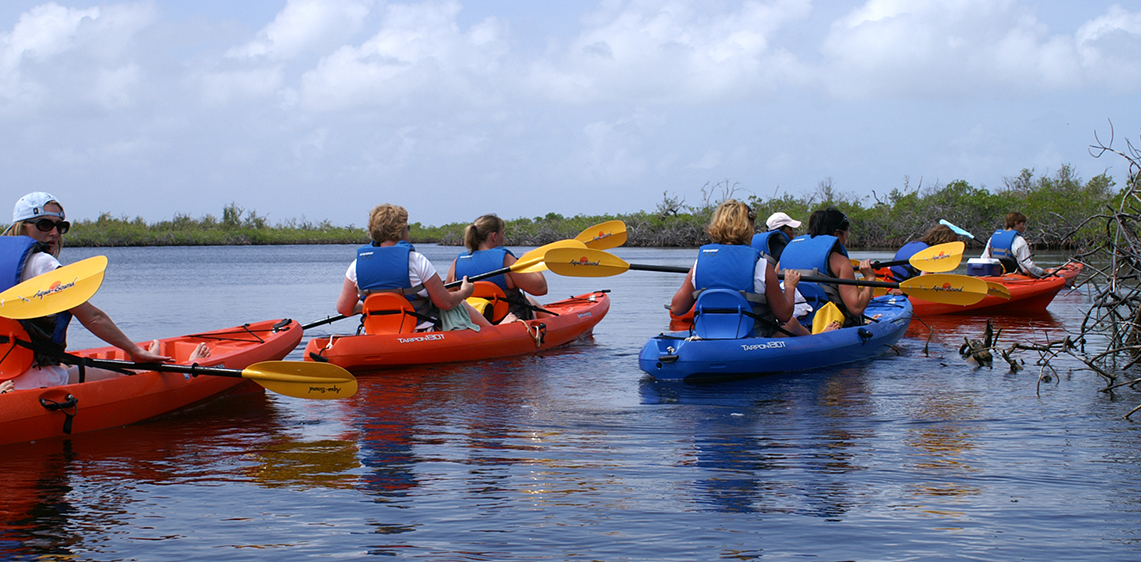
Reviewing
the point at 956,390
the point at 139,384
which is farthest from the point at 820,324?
the point at 139,384

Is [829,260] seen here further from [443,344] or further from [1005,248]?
[1005,248]

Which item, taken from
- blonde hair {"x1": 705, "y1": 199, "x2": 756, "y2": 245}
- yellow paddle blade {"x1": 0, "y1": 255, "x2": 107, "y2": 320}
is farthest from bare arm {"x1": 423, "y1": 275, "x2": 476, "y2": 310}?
yellow paddle blade {"x1": 0, "y1": 255, "x2": 107, "y2": 320}

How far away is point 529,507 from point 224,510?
1.30 metres

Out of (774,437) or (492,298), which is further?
(492,298)

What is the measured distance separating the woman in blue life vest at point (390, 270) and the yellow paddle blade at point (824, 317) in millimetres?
3005

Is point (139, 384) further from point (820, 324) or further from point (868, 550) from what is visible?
point (820, 324)

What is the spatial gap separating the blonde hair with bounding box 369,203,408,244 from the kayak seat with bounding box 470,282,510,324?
54.9 inches

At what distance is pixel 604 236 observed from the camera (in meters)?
10.3

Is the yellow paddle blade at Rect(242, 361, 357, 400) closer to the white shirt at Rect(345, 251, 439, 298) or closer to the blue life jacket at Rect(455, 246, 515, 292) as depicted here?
the white shirt at Rect(345, 251, 439, 298)

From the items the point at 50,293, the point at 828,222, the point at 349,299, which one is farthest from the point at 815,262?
the point at 50,293

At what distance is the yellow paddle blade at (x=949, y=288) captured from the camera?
8.52 m

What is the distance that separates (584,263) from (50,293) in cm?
478

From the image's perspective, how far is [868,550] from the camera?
11.2ft

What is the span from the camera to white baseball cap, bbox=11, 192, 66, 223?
4.90m
